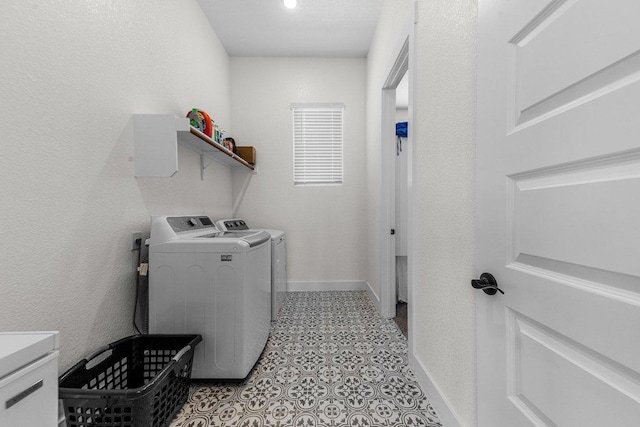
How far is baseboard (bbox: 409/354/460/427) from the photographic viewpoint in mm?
1205

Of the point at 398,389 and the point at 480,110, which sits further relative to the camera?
the point at 398,389

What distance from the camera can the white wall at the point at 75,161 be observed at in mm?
983

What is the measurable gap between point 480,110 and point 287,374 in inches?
69.1

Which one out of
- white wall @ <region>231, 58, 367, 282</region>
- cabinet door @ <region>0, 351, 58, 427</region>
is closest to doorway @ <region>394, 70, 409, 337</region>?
white wall @ <region>231, 58, 367, 282</region>

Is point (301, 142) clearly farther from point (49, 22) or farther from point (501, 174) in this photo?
point (501, 174)

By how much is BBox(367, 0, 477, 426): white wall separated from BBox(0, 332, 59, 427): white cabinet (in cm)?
131

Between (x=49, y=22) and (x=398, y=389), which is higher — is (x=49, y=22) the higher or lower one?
the higher one

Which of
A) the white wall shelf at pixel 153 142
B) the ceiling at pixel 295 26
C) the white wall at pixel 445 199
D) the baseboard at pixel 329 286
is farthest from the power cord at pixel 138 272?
the ceiling at pixel 295 26

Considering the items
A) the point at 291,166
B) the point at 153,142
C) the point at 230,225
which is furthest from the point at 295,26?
the point at 230,225

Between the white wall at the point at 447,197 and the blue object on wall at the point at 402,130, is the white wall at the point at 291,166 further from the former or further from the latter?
the white wall at the point at 447,197

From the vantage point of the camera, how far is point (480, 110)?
94 cm

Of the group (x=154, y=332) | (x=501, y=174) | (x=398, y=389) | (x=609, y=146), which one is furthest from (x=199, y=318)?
(x=609, y=146)

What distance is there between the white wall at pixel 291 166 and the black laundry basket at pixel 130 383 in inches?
77.7

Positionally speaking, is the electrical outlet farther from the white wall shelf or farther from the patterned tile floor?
the patterned tile floor
